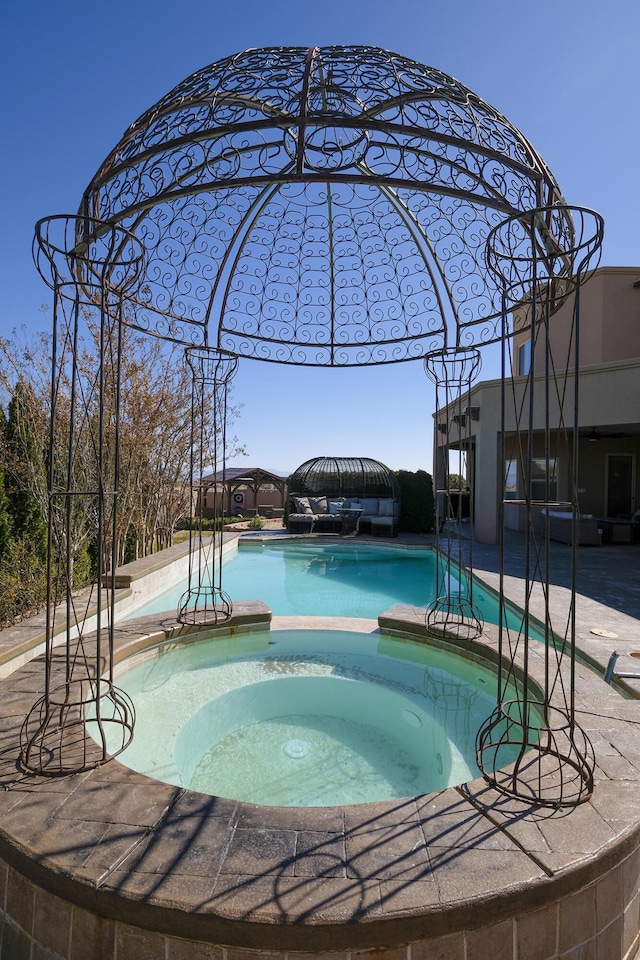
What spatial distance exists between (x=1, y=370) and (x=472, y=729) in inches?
327

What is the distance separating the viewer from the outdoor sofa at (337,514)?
1430 centimetres

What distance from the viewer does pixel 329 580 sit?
9.76m

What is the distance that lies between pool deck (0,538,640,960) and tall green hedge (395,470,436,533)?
12872 millimetres

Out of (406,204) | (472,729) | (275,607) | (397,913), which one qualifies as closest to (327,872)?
(397,913)

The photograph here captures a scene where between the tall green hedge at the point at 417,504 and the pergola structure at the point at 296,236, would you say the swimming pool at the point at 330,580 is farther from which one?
the tall green hedge at the point at 417,504

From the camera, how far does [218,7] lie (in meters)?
4.51

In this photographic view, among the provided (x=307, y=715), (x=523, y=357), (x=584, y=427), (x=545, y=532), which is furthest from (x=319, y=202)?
(x=523, y=357)

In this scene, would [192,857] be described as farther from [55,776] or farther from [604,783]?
[604,783]

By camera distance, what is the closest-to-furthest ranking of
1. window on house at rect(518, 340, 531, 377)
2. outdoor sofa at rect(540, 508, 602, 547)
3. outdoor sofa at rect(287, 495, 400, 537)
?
outdoor sofa at rect(540, 508, 602, 547) → outdoor sofa at rect(287, 495, 400, 537) → window on house at rect(518, 340, 531, 377)

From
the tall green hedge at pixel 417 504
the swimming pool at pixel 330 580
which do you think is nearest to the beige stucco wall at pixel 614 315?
the tall green hedge at pixel 417 504

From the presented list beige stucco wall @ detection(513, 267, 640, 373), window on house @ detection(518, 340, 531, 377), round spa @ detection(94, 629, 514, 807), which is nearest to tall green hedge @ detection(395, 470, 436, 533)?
beige stucco wall @ detection(513, 267, 640, 373)

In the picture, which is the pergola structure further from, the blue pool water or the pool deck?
the blue pool water

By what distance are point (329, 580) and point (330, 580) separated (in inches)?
0.7

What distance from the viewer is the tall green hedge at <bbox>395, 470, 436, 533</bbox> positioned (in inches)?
598
